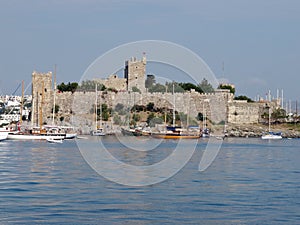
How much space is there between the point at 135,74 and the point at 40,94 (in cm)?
643

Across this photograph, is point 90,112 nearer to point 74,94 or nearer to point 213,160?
point 74,94

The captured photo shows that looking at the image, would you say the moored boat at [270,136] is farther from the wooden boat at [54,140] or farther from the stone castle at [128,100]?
the wooden boat at [54,140]

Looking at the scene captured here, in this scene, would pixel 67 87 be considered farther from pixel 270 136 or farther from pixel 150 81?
pixel 270 136

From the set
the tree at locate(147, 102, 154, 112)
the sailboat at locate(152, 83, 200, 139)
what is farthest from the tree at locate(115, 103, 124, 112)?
the sailboat at locate(152, 83, 200, 139)

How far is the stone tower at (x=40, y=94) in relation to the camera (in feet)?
131

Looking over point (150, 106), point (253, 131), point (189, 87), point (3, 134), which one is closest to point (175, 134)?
point (150, 106)

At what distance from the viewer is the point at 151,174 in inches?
528

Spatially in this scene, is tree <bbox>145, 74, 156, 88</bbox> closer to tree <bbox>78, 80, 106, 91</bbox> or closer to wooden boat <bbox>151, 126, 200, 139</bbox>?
tree <bbox>78, 80, 106, 91</bbox>

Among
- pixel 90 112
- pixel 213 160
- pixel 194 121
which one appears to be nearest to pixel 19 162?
pixel 213 160

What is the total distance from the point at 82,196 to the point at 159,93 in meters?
29.3

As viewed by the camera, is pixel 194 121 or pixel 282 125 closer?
pixel 194 121

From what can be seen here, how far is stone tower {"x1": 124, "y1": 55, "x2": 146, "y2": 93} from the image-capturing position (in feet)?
135

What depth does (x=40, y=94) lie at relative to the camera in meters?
40.1

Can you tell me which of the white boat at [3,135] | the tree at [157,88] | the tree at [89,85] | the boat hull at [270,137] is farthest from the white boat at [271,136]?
the white boat at [3,135]
